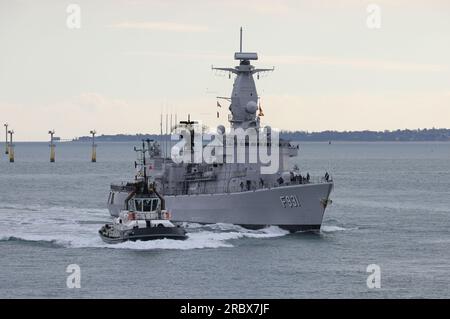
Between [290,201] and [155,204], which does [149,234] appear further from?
[290,201]

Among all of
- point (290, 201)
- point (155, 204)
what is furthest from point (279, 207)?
point (155, 204)

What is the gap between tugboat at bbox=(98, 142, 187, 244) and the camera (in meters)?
60.3

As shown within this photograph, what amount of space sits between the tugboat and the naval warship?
8.61 metres

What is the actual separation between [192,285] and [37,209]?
44572 millimetres

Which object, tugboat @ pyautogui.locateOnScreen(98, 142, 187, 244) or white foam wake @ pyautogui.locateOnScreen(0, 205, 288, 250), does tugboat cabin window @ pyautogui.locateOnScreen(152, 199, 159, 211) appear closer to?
tugboat @ pyautogui.locateOnScreen(98, 142, 187, 244)

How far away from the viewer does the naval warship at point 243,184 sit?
67750 mm

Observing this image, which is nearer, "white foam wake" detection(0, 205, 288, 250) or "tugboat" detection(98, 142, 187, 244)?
Result: "tugboat" detection(98, 142, 187, 244)

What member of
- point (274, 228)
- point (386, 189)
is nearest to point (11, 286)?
point (274, 228)

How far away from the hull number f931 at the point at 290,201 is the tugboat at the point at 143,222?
29.7ft

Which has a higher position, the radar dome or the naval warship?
the radar dome

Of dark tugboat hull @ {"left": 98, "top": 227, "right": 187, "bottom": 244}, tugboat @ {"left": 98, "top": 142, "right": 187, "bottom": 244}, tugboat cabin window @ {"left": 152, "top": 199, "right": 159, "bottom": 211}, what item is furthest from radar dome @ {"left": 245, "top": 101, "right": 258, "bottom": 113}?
dark tugboat hull @ {"left": 98, "top": 227, "right": 187, "bottom": 244}

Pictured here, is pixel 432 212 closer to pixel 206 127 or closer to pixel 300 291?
pixel 206 127

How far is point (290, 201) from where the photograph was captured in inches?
2657

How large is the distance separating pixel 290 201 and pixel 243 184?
13.8ft
